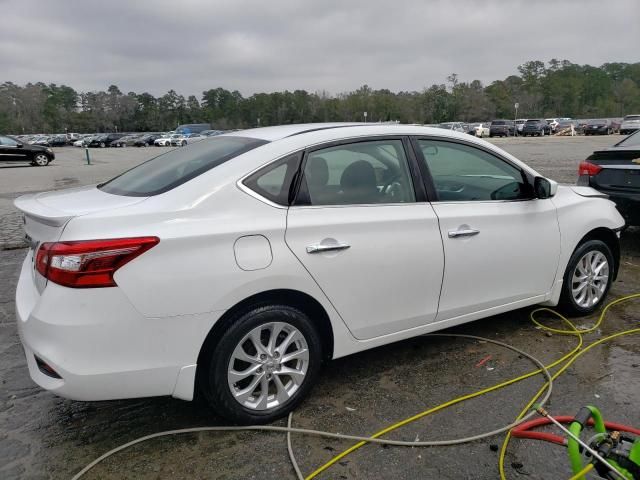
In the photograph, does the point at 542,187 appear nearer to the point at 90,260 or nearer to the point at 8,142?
the point at 90,260

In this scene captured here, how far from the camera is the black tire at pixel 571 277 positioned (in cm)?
424

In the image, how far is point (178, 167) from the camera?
125 inches

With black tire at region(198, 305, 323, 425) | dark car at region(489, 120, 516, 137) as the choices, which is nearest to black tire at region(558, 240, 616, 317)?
black tire at region(198, 305, 323, 425)

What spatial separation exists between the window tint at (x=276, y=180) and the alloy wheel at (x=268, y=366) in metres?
0.70

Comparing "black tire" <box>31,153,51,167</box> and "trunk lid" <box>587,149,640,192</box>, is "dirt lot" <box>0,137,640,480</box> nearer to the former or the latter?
"trunk lid" <box>587,149,640,192</box>

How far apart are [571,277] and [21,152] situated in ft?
86.7

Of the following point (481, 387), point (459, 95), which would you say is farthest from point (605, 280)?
point (459, 95)

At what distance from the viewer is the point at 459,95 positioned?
10581cm

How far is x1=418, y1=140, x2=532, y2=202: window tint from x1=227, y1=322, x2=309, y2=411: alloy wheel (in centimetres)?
139

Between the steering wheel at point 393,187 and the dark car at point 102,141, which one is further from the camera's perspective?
the dark car at point 102,141

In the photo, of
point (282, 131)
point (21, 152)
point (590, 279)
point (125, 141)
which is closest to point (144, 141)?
point (125, 141)

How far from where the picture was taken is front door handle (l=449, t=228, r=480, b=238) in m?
3.42

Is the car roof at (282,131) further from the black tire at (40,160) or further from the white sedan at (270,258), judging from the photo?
the black tire at (40,160)

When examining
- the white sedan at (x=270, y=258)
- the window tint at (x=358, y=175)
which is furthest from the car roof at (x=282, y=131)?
the window tint at (x=358, y=175)
